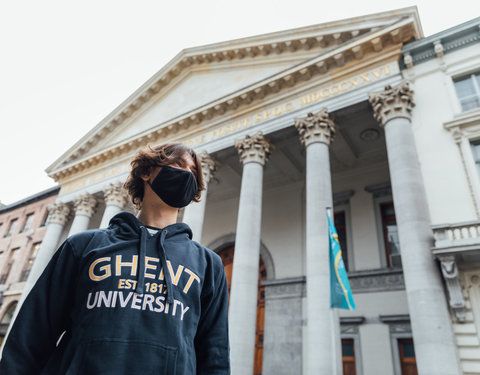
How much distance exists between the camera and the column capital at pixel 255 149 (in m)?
14.5

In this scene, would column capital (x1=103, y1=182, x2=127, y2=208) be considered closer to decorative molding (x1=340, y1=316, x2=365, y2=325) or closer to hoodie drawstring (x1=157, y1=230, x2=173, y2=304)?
decorative molding (x1=340, y1=316, x2=365, y2=325)

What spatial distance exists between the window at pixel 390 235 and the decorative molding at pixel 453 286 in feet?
20.4

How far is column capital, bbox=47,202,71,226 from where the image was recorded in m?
22.6

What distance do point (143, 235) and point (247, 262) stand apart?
10.6 metres

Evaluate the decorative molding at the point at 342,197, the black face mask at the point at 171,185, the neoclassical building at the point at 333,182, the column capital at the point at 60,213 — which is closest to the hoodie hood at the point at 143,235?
the black face mask at the point at 171,185

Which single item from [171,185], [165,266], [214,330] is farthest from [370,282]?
[165,266]

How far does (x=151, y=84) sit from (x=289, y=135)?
35.9 ft

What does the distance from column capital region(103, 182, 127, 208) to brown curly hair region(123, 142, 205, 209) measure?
17.6 metres

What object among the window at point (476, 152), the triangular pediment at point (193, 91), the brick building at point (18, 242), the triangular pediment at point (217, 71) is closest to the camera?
the window at point (476, 152)

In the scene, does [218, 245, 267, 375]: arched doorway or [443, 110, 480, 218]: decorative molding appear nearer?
[443, 110, 480, 218]: decorative molding

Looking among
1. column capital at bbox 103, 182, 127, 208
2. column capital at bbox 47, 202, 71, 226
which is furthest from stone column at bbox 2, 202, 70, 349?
column capital at bbox 103, 182, 127, 208

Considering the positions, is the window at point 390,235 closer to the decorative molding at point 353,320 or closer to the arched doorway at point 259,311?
the decorative molding at point 353,320

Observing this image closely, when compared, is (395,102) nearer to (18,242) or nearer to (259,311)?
(259,311)

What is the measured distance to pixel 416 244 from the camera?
368 inches
